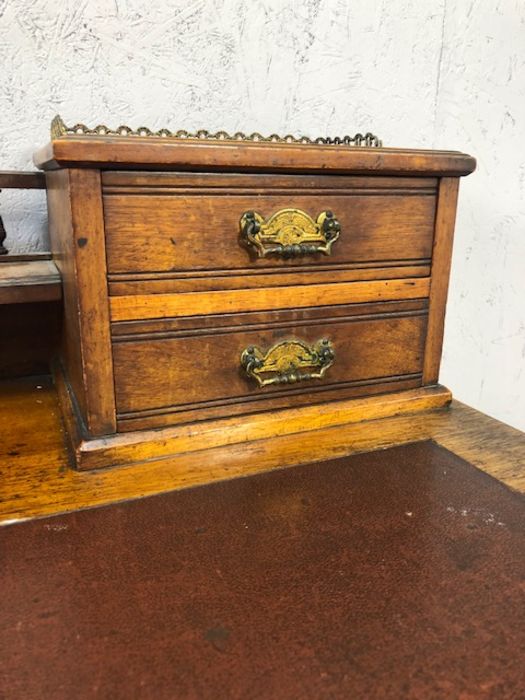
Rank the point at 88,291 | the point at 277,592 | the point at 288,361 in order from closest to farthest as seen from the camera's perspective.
Answer: the point at 277,592 < the point at 88,291 < the point at 288,361

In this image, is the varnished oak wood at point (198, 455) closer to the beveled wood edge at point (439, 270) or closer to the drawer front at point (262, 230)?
the beveled wood edge at point (439, 270)

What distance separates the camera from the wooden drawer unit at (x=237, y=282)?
56cm

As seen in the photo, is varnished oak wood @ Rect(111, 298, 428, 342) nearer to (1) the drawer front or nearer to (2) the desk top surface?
(1) the drawer front

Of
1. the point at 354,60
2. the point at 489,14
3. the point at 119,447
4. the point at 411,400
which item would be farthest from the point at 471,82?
the point at 119,447

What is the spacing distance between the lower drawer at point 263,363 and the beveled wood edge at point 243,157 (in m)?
0.16

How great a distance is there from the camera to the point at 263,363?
0.65 meters

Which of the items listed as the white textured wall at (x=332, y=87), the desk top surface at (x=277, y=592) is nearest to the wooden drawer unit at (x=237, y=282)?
the desk top surface at (x=277, y=592)

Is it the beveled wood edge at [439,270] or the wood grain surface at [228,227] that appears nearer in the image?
the wood grain surface at [228,227]

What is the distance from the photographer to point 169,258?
0.59 meters

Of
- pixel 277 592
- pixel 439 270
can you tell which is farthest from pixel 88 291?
pixel 439 270

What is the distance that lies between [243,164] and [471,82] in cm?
80

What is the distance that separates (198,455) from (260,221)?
255 millimetres

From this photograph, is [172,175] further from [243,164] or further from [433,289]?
[433,289]

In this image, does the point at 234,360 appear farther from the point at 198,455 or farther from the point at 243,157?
the point at 243,157
